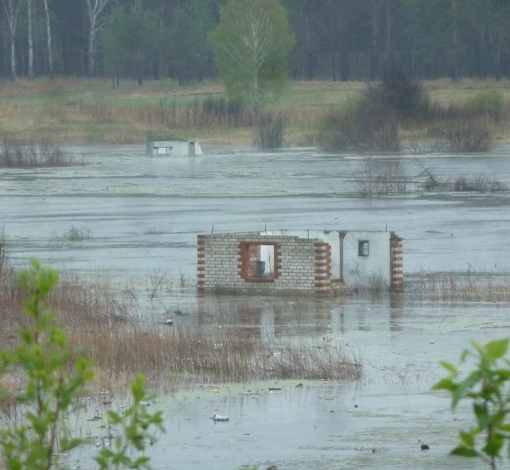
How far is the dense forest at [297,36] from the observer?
343 feet

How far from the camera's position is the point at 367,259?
760 inches

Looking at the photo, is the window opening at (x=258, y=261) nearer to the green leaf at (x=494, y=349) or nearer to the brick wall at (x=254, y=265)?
the brick wall at (x=254, y=265)

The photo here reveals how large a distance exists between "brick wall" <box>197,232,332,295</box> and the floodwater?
0.47 m

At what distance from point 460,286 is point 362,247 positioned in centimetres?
169

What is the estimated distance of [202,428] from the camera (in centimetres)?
966

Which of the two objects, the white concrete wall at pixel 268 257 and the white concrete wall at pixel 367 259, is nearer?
the white concrete wall at pixel 367 259

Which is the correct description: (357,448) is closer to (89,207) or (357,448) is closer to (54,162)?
(89,207)

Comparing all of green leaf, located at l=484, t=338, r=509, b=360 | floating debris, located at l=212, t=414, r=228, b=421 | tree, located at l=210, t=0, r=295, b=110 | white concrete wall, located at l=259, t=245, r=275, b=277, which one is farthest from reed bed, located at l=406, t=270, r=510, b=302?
tree, located at l=210, t=0, r=295, b=110

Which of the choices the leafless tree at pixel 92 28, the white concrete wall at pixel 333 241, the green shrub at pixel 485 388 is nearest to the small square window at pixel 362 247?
the white concrete wall at pixel 333 241

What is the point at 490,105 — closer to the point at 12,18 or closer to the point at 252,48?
the point at 252,48

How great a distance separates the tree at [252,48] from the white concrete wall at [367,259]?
68.6 metres

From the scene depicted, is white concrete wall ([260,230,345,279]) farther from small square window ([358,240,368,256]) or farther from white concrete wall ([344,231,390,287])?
small square window ([358,240,368,256])

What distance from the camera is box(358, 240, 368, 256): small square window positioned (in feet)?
63.8

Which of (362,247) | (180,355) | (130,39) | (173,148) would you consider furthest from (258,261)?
(130,39)
